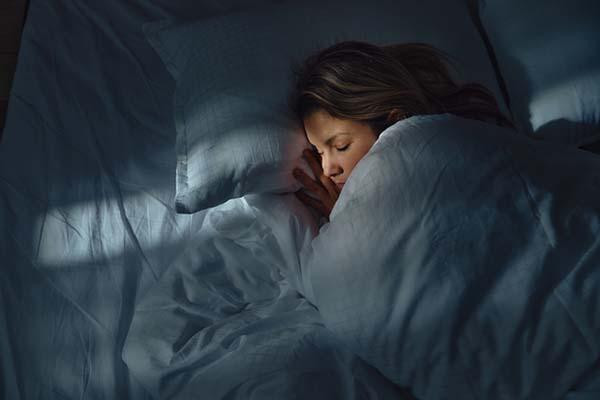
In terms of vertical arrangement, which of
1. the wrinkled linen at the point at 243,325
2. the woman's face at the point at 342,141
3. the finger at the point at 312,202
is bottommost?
the wrinkled linen at the point at 243,325

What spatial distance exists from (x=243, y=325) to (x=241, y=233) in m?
0.17

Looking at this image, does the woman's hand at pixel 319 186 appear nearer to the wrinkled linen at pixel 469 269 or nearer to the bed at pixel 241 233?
the bed at pixel 241 233

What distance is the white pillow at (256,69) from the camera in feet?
3.37

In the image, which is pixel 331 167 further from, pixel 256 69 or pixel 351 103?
pixel 256 69

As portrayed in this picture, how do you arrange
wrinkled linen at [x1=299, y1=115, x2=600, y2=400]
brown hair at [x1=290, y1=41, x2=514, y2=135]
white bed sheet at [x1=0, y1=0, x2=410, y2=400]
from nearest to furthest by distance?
wrinkled linen at [x1=299, y1=115, x2=600, y2=400] → white bed sheet at [x1=0, y1=0, x2=410, y2=400] → brown hair at [x1=290, y1=41, x2=514, y2=135]

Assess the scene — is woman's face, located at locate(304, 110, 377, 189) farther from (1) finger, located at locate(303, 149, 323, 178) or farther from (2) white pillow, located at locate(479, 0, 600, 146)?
(2) white pillow, located at locate(479, 0, 600, 146)

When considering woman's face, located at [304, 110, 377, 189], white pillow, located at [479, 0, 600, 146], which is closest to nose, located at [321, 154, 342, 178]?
woman's face, located at [304, 110, 377, 189]

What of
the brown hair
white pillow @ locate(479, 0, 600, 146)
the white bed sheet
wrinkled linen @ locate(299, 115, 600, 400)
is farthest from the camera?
white pillow @ locate(479, 0, 600, 146)

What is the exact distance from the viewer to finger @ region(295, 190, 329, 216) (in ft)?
3.49

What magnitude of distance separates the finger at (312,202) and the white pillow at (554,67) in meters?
0.42

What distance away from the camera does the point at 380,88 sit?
39.8 inches

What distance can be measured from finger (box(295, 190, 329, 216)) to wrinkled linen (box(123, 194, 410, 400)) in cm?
2

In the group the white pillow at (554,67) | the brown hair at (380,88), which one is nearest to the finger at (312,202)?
the brown hair at (380,88)

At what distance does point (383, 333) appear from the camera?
799 millimetres
